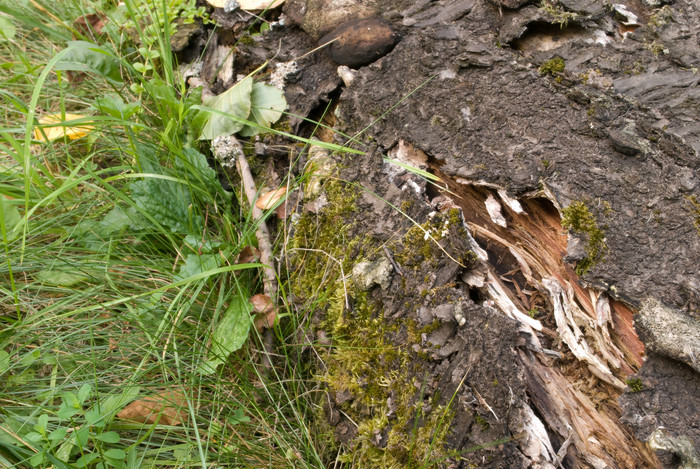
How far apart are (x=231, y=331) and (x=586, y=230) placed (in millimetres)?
1295

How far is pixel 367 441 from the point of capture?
1.62m

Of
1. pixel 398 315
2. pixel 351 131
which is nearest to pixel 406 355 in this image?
pixel 398 315

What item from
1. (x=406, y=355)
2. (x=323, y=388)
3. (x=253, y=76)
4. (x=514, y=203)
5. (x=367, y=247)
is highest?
(x=253, y=76)

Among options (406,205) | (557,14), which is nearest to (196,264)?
(406,205)

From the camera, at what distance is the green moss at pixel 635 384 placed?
1319 millimetres

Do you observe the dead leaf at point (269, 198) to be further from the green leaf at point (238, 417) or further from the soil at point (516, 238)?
the green leaf at point (238, 417)

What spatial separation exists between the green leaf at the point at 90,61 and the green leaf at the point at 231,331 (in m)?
1.44

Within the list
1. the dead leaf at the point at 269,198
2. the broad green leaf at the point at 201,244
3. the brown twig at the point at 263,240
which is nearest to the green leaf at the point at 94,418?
the brown twig at the point at 263,240

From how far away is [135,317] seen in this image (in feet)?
5.72

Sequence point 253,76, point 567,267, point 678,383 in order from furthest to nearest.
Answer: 1. point 253,76
2. point 567,267
3. point 678,383

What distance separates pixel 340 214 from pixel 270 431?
84 cm

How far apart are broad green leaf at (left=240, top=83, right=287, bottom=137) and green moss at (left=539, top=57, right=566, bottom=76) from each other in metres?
1.15

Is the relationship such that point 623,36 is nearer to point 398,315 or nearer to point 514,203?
point 514,203

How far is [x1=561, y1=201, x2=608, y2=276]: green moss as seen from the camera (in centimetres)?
145
